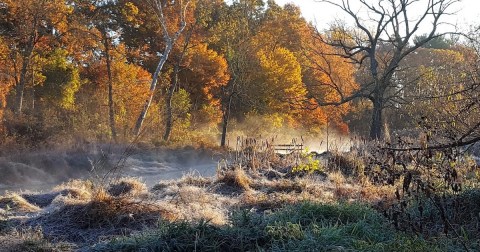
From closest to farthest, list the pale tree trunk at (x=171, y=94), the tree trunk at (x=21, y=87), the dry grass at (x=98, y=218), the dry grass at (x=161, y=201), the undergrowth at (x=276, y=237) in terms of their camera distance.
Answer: the undergrowth at (x=276, y=237)
the dry grass at (x=98, y=218)
the dry grass at (x=161, y=201)
the tree trunk at (x=21, y=87)
the pale tree trunk at (x=171, y=94)

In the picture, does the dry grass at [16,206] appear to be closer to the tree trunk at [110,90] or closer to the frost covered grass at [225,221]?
the frost covered grass at [225,221]

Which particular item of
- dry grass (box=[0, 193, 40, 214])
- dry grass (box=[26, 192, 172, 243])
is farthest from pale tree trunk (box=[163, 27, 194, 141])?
dry grass (box=[26, 192, 172, 243])

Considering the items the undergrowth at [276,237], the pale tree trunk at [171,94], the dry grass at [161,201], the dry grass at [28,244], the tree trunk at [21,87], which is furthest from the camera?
the pale tree trunk at [171,94]

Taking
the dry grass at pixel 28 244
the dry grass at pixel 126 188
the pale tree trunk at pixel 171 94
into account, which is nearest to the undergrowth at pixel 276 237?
the dry grass at pixel 28 244

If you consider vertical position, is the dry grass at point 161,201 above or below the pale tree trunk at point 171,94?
below

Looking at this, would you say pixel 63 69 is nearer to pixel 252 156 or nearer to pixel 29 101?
pixel 29 101

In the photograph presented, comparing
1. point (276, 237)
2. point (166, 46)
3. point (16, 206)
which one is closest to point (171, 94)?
point (166, 46)

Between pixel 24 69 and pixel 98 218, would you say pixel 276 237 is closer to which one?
pixel 98 218

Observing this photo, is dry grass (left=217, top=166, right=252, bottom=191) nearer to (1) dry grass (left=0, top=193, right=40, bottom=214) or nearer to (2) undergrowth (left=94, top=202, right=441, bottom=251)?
(1) dry grass (left=0, top=193, right=40, bottom=214)

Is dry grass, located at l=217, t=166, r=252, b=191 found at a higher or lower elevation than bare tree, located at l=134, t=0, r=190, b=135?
lower

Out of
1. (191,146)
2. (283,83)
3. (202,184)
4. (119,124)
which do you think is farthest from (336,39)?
(202,184)

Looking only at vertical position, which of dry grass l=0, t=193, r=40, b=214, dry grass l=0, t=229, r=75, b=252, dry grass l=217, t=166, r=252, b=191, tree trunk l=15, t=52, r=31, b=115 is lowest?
dry grass l=0, t=193, r=40, b=214

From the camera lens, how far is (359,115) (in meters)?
39.9

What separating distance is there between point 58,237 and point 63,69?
20.9 metres
